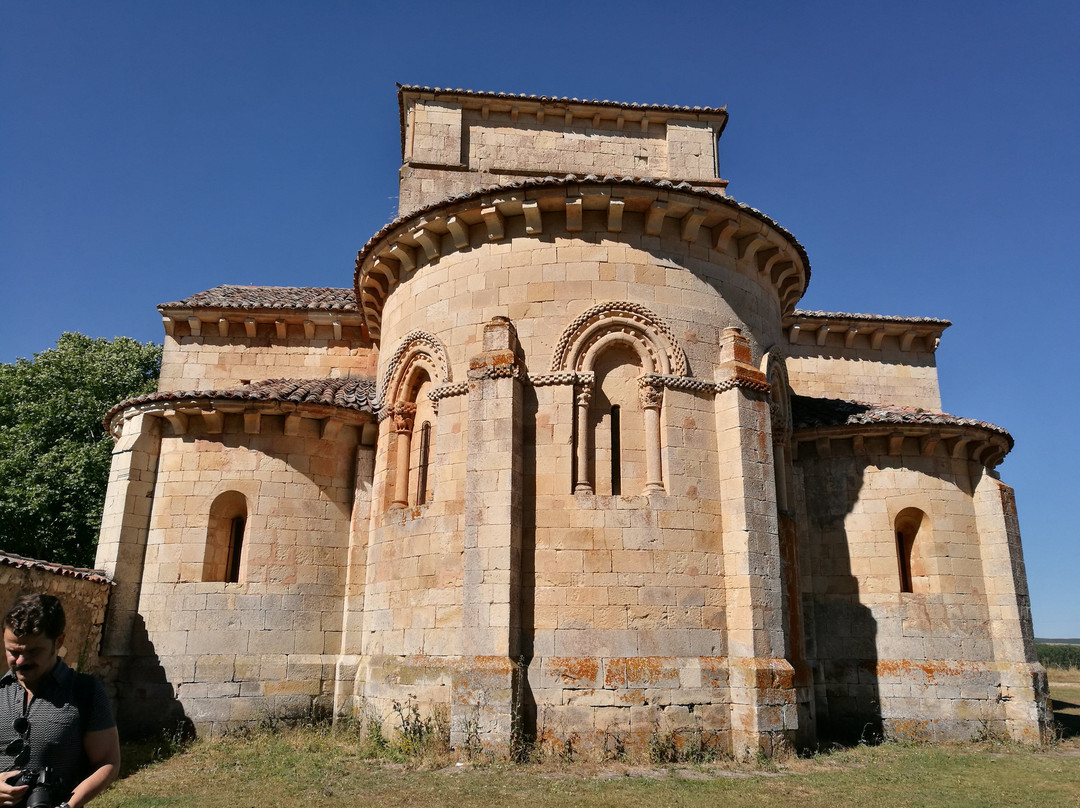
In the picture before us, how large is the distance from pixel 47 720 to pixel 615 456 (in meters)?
8.45

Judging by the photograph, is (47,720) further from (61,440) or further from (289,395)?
(61,440)

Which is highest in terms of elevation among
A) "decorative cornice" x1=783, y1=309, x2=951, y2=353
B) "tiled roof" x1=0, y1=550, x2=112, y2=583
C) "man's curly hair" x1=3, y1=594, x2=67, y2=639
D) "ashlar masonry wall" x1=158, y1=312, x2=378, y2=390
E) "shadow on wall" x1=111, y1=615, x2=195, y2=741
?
"decorative cornice" x1=783, y1=309, x2=951, y2=353

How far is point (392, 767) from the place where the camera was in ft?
32.4

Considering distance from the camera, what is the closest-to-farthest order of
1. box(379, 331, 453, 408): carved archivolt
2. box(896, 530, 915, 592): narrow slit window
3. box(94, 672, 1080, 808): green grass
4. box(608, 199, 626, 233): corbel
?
box(94, 672, 1080, 808): green grass
box(608, 199, 626, 233): corbel
box(379, 331, 453, 408): carved archivolt
box(896, 530, 915, 592): narrow slit window

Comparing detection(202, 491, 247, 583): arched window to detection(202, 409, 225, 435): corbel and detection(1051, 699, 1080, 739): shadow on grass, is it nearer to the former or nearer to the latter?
detection(202, 409, 225, 435): corbel

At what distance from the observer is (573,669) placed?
34.0 feet

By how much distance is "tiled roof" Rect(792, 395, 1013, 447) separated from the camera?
47.1 feet

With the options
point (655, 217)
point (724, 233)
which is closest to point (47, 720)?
point (655, 217)

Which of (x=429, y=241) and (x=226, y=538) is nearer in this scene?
(x=429, y=241)

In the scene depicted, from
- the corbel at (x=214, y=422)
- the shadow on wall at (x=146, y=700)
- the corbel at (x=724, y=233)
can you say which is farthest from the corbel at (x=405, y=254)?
the shadow on wall at (x=146, y=700)

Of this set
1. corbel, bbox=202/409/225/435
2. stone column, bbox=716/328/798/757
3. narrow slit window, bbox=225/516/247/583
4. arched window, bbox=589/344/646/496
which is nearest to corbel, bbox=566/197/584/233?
arched window, bbox=589/344/646/496

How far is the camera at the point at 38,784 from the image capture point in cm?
369

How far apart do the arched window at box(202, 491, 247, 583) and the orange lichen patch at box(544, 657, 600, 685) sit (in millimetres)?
5703

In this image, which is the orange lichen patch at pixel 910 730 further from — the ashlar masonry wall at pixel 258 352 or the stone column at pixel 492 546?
the ashlar masonry wall at pixel 258 352
